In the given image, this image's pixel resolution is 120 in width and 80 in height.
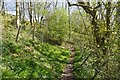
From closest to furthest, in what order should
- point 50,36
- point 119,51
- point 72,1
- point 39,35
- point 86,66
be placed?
1. point 119,51
2. point 72,1
3. point 86,66
4. point 39,35
5. point 50,36

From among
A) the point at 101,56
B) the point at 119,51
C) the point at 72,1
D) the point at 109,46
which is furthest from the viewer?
the point at 72,1

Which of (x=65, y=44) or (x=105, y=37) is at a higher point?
(x=105, y=37)

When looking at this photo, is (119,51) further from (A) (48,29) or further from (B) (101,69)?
(A) (48,29)

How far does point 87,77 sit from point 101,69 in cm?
242

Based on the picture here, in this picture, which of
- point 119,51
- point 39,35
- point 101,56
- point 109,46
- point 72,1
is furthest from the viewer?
point 39,35

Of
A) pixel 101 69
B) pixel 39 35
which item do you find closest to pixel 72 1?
pixel 101 69

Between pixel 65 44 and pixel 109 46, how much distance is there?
24.2 m

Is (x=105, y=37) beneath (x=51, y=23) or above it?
above

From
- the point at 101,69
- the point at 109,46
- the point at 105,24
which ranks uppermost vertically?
the point at 105,24

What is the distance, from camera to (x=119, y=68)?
7.55m

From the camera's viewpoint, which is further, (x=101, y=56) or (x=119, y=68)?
(x=101, y=56)

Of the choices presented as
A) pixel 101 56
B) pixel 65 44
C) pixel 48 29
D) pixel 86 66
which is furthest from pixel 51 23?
pixel 101 56

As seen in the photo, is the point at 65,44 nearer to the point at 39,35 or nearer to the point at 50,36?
the point at 50,36

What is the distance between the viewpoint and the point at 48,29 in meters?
31.5
